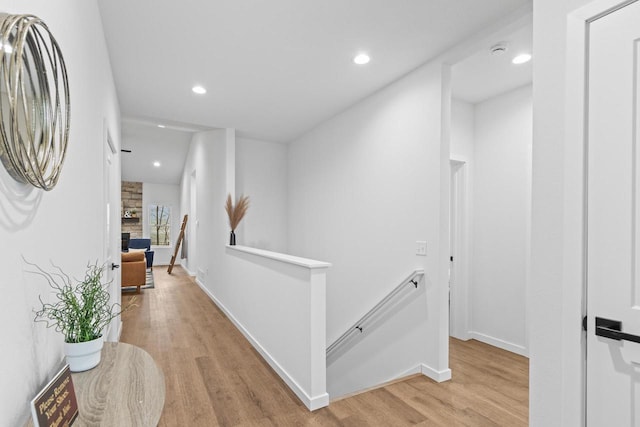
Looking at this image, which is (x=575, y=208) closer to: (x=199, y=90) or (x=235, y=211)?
(x=199, y=90)

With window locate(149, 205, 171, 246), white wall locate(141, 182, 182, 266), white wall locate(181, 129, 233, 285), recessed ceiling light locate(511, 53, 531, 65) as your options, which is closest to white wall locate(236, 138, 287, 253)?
white wall locate(181, 129, 233, 285)

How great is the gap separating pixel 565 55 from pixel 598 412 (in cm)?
145

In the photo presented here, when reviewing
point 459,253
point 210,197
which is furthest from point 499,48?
point 210,197

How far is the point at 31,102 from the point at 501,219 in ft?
12.8

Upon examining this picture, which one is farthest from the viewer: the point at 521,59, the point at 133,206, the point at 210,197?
the point at 133,206

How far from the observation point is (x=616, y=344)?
1.28 m

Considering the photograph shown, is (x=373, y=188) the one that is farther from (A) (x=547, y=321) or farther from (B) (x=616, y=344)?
(B) (x=616, y=344)

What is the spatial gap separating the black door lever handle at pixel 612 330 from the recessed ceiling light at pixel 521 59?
2408mm

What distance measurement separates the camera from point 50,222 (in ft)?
3.83

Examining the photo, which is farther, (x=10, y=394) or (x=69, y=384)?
(x=69, y=384)

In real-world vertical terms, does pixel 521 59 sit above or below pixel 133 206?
above

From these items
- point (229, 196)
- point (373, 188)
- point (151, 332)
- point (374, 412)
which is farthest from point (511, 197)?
point (151, 332)

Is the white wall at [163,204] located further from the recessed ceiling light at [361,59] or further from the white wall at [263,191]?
the recessed ceiling light at [361,59]

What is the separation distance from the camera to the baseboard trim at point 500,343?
3.39 metres
